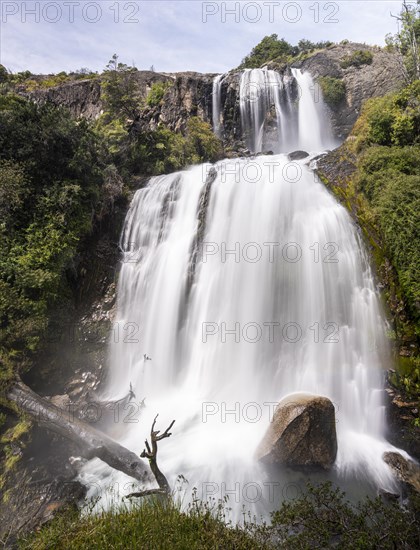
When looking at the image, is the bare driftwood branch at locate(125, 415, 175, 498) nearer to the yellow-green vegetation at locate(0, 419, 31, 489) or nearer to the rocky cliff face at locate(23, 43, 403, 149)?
the yellow-green vegetation at locate(0, 419, 31, 489)

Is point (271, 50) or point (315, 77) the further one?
point (271, 50)

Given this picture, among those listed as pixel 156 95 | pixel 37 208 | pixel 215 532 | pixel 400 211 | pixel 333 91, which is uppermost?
pixel 156 95

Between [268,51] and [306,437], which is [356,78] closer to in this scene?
[268,51]

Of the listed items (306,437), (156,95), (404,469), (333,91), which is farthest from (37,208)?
(333,91)

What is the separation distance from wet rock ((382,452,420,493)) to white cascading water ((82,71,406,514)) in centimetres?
19

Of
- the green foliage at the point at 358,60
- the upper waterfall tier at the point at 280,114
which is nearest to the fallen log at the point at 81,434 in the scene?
the upper waterfall tier at the point at 280,114

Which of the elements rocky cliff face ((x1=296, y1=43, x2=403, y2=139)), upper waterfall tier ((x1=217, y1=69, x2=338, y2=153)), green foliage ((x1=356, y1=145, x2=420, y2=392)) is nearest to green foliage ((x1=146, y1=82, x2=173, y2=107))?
upper waterfall tier ((x1=217, y1=69, x2=338, y2=153))

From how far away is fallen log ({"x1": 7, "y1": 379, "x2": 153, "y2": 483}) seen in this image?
726cm

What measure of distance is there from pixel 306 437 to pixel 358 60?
29692mm

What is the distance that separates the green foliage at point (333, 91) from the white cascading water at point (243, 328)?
14.0m

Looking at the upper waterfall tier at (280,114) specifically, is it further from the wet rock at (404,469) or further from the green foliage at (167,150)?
the wet rock at (404,469)

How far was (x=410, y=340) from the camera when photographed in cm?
874

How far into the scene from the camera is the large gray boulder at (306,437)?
7199 millimetres

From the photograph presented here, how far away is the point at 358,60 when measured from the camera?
85.1 feet
